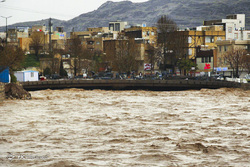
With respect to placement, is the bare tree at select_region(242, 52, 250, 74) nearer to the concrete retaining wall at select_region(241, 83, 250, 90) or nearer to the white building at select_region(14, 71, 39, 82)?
the concrete retaining wall at select_region(241, 83, 250, 90)

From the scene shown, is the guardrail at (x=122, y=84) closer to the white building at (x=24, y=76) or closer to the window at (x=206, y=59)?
the white building at (x=24, y=76)

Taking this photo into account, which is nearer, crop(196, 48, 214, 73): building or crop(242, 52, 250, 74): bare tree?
crop(242, 52, 250, 74): bare tree

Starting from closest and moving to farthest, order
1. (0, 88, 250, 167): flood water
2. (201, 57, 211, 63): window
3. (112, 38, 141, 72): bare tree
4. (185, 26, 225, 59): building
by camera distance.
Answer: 1. (0, 88, 250, 167): flood water
2. (112, 38, 141, 72): bare tree
3. (201, 57, 211, 63): window
4. (185, 26, 225, 59): building

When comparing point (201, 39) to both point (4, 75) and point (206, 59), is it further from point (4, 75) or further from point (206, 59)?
point (4, 75)

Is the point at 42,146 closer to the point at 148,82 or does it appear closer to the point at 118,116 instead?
the point at 118,116

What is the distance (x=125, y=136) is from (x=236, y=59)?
214 feet

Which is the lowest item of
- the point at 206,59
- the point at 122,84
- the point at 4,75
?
the point at 122,84

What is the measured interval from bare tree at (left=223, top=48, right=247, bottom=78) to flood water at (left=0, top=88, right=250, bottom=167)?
4237 cm

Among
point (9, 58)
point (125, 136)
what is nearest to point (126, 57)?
point (9, 58)

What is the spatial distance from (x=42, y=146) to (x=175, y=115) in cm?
1776

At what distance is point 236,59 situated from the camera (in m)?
89.9

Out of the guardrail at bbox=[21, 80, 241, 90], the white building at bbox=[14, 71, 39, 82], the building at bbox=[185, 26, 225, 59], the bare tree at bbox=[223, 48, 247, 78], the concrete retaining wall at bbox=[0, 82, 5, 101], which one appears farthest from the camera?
the building at bbox=[185, 26, 225, 59]

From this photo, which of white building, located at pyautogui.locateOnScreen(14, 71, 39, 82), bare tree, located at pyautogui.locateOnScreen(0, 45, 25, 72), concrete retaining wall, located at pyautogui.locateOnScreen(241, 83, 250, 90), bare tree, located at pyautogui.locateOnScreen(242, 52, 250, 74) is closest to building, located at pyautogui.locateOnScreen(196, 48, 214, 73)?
bare tree, located at pyautogui.locateOnScreen(242, 52, 250, 74)

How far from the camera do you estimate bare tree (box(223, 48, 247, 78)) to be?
3499 inches
